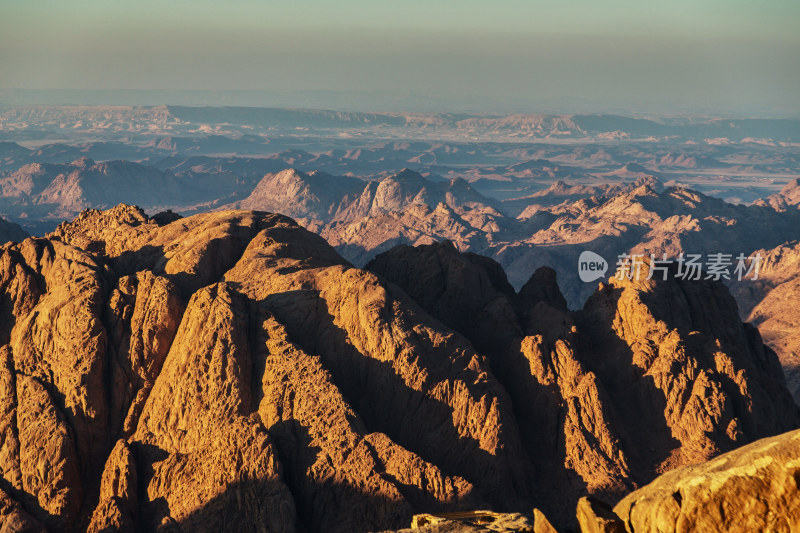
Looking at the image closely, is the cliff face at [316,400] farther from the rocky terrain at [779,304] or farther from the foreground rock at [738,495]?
the rocky terrain at [779,304]

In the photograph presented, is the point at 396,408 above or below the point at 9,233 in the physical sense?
above

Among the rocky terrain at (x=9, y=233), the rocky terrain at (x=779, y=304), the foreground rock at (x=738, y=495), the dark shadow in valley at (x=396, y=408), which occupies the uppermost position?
the foreground rock at (x=738, y=495)

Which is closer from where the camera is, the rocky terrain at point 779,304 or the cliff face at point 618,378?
the cliff face at point 618,378

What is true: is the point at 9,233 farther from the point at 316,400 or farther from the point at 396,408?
the point at 316,400

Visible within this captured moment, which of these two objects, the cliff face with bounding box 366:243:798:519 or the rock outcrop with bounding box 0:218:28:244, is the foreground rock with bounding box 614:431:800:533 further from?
the rock outcrop with bounding box 0:218:28:244

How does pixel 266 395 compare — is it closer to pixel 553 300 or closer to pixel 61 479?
pixel 61 479

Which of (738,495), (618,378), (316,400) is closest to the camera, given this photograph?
(738,495)

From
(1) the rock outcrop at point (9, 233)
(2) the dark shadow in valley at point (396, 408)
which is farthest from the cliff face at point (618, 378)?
(1) the rock outcrop at point (9, 233)

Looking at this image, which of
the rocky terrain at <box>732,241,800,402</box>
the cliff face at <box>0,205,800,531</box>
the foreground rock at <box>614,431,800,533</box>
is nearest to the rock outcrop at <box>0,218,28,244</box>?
the cliff face at <box>0,205,800,531</box>

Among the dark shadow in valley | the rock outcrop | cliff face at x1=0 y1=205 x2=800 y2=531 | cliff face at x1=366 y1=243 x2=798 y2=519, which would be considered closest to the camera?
cliff face at x1=0 y1=205 x2=800 y2=531

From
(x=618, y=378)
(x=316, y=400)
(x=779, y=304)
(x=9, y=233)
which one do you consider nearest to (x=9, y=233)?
(x=9, y=233)
